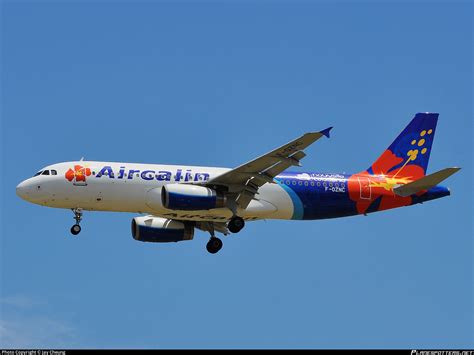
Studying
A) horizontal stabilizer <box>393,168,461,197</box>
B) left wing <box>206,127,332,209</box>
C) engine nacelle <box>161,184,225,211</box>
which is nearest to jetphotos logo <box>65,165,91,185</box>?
engine nacelle <box>161,184,225,211</box>

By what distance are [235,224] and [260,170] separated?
313 cm

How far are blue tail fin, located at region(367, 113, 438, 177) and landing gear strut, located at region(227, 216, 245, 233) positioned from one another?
8400mm

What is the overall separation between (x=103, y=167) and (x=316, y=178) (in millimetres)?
10677

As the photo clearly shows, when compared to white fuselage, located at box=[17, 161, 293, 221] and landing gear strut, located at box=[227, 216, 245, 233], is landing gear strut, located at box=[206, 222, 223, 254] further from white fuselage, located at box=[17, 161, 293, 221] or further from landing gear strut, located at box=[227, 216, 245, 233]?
landing gear strut, located at box=[227, 216, 245, 233]

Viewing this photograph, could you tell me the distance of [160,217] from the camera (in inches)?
2105

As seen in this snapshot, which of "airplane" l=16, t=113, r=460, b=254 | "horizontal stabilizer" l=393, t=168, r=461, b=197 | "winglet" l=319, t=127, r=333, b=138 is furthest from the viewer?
"horizontal stabilizer" l=393, t=168, r=461, b=197

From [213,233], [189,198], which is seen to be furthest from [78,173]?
[213,233]

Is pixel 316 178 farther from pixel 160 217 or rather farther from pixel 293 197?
pixel 160 217

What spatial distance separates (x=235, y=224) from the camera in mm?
51062

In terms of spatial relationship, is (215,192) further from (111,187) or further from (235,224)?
(111,187)

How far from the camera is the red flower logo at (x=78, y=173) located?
50597 mm

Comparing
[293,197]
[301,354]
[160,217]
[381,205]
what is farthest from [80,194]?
[301,354]

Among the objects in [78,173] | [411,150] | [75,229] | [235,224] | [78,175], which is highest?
[411,150]

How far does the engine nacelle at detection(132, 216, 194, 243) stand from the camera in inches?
2160
